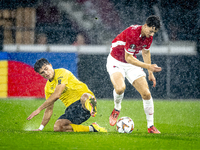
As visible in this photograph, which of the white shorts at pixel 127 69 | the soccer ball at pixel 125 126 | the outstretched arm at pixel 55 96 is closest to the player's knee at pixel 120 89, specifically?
the white shorts at pixel 127 69

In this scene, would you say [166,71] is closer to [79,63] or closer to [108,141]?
[79,63]

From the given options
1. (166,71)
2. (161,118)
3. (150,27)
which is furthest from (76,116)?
(166,71)

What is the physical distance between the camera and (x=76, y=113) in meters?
4.74

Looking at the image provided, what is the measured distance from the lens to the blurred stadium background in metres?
9.97

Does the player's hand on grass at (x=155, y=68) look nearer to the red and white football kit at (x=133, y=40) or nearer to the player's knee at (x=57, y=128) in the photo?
the red and white football kit at (x=133, y=40)

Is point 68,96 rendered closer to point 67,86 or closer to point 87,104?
point 67,86

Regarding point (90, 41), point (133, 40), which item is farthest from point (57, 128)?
point (90, 41)

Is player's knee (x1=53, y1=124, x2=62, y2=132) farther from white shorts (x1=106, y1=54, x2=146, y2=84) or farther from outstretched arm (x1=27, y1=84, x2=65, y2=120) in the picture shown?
white shorts (x1=106, y1=54, x2=146, y2=84)

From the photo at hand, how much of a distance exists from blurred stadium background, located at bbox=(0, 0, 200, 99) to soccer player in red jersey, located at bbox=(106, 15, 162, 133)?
497 cm

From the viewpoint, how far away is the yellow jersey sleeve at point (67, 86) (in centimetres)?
460

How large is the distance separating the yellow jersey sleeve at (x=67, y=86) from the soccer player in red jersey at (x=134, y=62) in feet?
1.90

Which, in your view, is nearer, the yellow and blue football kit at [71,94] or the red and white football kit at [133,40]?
the yellow and blue football kit at [71,94]

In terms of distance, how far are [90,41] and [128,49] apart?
716 centimetres

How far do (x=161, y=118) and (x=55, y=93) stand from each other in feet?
10.1
